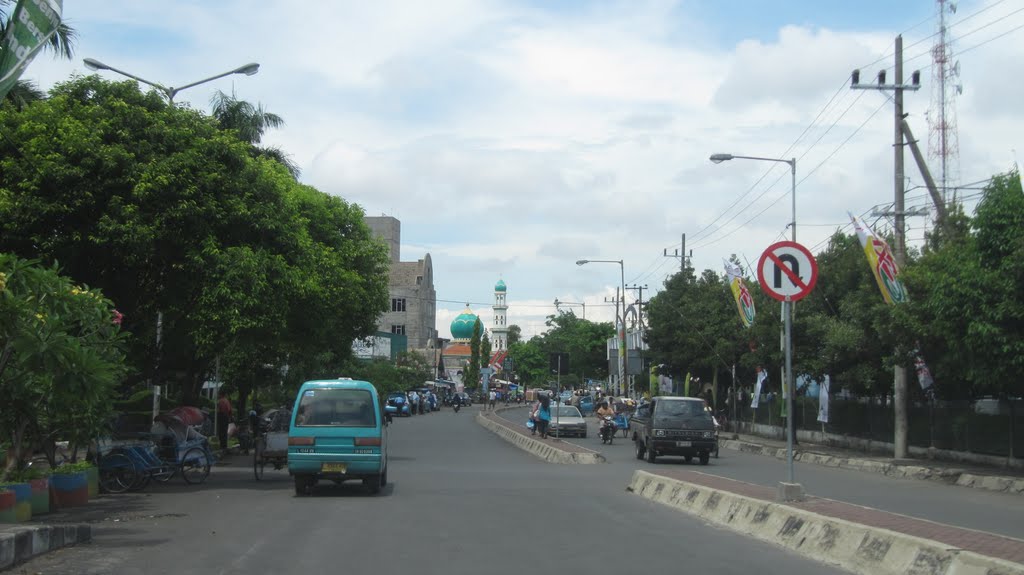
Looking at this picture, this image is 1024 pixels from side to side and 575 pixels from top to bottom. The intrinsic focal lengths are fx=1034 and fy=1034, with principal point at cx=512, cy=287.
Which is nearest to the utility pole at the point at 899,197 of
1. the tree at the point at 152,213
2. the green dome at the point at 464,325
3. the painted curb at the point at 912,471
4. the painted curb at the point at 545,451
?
the painted curb at the point at 912,471

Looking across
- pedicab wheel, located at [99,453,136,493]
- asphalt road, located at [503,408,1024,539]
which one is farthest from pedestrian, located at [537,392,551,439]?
pedicab wheel, located at [99,453,136,493]

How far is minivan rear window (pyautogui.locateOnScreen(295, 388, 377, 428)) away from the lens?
18531 millimetres

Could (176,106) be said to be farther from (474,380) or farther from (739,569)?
(474,380)

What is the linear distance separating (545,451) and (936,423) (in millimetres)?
11671

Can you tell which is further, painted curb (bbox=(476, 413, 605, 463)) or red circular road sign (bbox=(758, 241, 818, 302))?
painted curb (bbox=(476, 413, 605, 463))

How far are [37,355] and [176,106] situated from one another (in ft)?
30.1

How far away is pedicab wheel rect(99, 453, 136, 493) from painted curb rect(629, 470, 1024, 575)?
10.1 meters

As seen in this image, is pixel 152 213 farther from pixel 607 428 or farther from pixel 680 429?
pixel 607 428

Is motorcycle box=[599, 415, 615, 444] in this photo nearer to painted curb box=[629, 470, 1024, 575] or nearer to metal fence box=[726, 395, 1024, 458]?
metal fence box=[726, 395, 1024, 458]

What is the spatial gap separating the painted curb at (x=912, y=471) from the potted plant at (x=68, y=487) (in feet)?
56.4

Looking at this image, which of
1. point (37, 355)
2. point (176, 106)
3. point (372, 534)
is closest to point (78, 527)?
point (37, 355)

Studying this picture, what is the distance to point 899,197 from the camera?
1083 inches

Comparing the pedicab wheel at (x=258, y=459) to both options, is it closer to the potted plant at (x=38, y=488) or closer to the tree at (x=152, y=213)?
the tree at (x=152, y=213)

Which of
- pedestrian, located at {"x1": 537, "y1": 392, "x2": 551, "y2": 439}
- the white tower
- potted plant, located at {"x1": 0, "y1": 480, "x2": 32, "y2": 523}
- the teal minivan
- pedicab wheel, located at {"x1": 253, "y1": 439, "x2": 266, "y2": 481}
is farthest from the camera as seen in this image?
the white tower
